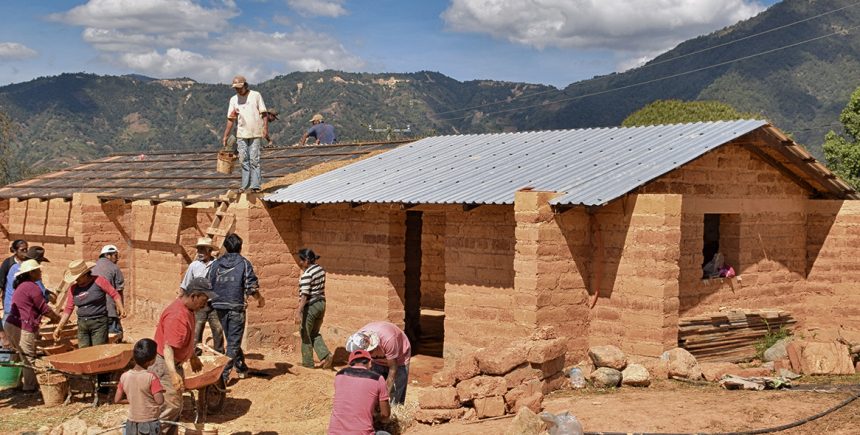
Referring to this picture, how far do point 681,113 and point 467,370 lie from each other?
30.9m

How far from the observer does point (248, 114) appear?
12.7 metres

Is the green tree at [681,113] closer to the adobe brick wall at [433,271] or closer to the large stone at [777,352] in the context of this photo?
the adobe brick wall at [433,271]

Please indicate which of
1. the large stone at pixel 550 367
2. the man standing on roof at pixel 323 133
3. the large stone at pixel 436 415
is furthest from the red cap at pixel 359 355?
the man standing on roof at pixel 323 133

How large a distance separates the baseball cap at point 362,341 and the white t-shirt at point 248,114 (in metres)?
6.24

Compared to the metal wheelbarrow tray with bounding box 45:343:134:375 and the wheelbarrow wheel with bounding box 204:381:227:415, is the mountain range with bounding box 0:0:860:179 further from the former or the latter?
the wheelbarrow wheel with bounding box 204:381:227:415

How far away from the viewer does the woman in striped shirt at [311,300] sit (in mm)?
11203

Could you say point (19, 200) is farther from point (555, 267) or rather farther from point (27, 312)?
point (555, 267)

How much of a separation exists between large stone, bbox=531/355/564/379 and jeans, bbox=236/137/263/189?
587 cm

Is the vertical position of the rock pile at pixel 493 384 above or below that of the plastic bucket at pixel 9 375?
above

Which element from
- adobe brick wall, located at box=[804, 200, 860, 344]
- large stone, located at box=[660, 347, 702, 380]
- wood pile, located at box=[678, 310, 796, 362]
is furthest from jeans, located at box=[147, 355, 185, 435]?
adobe brick wall, located at box=[804, 200, 860, 344]

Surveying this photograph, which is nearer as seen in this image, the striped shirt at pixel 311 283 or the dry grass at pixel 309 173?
the striped shirt at pixel 311 283

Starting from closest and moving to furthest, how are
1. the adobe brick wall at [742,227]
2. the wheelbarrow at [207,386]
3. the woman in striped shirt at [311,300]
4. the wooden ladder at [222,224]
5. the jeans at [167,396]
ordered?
the jeans at [167,396]
the wheelbarrow at [207,386]
the adobe brick wall at [742,227]
the woman in striped shirt at [311,300]
the wooden ladder at [222,224]

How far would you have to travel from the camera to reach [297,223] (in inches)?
548

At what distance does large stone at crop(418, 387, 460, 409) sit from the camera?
860cm
